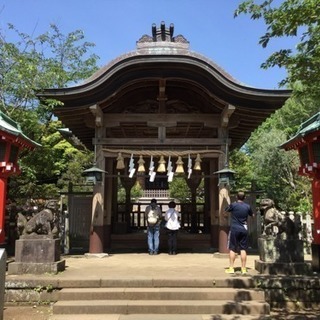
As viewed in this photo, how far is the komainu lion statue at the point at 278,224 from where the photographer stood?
832 cm

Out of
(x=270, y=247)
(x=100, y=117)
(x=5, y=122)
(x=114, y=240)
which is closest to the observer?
(x=270, y=247)

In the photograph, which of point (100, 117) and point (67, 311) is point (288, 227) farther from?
point (100, 117)

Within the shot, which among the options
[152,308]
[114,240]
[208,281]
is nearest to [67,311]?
[152,308]

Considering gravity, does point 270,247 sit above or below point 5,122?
below

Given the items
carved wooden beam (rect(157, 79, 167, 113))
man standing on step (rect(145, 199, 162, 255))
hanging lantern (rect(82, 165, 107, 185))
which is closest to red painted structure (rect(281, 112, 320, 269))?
Answer: carved wooden beam (rect(157, 79, 167, 113))

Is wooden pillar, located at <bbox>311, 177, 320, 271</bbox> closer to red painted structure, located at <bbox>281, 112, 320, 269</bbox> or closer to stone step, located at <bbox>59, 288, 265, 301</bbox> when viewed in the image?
red painted structure, located at <bbox>281, 112, 320, 269</bbox>

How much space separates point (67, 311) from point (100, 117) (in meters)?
6.31

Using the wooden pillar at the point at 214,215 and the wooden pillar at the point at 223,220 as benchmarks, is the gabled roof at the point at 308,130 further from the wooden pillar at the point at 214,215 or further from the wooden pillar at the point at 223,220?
the wooden pillar at the point at 214,215

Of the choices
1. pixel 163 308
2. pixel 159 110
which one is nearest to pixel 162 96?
pixel 159 110

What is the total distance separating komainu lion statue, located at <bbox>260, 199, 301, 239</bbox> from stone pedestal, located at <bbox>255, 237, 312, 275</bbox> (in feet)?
0.84

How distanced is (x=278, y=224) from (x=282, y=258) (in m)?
0.74

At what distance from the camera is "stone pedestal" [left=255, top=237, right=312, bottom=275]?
26.2 ft

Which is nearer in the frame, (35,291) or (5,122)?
(35,291)

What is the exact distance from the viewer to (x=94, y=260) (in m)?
10.6
